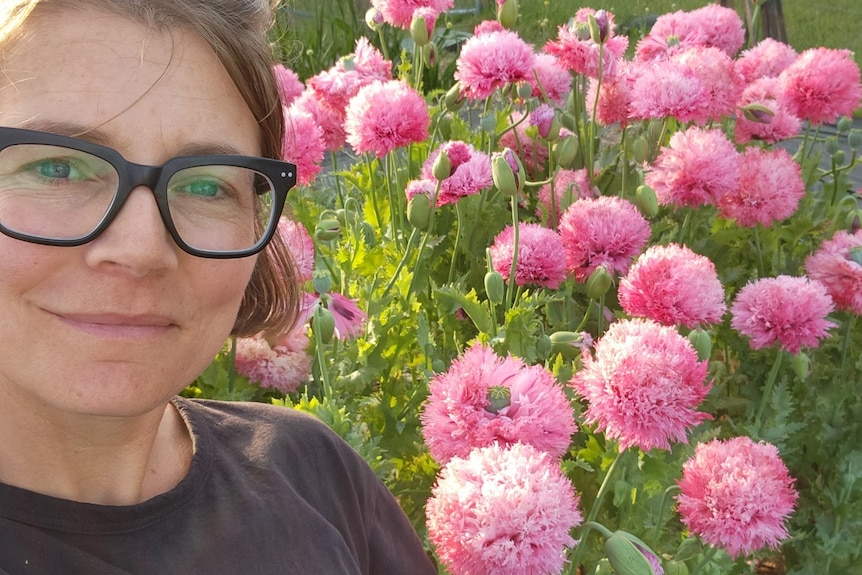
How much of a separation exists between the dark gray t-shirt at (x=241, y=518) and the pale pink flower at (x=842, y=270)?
3.80 ft

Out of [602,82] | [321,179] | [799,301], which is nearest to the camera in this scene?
[799,301]

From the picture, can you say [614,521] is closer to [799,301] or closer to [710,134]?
[799,301]

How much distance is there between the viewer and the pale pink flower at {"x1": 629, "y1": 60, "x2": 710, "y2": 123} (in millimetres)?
2102

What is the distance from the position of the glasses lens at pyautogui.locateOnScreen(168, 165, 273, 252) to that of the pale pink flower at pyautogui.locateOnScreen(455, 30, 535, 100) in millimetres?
1335

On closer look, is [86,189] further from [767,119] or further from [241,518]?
[767,119]

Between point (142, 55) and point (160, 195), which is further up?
point (142, 55)

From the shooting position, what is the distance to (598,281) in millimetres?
1707

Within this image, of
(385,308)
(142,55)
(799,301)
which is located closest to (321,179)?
(385,308)

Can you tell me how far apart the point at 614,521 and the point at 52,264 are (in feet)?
3.67

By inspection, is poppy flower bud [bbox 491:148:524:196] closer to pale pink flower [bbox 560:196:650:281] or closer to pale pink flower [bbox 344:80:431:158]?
pale pink flower [bbox 560:196:650:281]

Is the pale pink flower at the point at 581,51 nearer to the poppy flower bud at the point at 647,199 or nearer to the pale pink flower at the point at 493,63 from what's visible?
the pale pink flower at the point at 493,63

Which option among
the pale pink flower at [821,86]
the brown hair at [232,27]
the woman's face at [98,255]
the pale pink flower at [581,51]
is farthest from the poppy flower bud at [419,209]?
the pale pink flower at [821,86]

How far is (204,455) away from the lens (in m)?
1.00

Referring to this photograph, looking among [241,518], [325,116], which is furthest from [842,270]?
[241,518]
